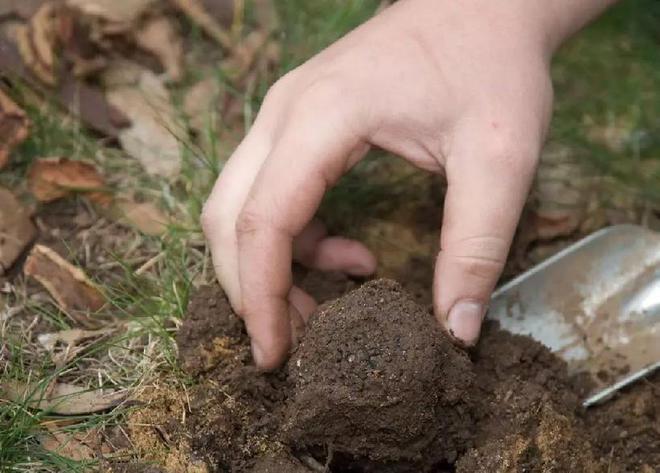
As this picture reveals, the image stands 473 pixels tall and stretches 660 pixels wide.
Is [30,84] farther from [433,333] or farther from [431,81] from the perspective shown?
[433,333]

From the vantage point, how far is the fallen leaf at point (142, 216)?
221cm

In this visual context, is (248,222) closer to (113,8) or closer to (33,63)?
(33,63)

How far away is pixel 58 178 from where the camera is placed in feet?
7.36

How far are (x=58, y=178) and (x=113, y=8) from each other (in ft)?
2.22

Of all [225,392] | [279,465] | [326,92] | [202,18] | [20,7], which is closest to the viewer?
[279,465]

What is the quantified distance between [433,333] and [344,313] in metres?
0.17

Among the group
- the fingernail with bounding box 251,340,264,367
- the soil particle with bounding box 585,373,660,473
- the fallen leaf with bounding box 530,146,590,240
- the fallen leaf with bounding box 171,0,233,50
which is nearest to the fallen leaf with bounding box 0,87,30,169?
the fallen leaf with bounding box 171,0,233,50

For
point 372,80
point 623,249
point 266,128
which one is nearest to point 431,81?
point 372,80

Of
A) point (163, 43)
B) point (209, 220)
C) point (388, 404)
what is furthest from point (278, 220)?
point (163, 43)

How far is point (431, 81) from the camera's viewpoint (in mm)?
1781

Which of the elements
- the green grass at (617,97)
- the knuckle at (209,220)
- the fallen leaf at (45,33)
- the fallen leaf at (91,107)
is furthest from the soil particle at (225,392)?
the green grass at (617,97)

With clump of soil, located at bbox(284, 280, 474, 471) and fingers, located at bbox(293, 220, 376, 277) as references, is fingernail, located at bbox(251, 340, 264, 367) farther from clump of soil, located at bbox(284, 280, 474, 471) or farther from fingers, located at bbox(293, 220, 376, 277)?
fingers, located at bbox(293, 220, 376, 277)

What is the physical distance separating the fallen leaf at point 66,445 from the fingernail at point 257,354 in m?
0.38

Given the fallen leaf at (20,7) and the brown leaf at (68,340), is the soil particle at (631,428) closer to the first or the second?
the brown leaf at (68,340)
